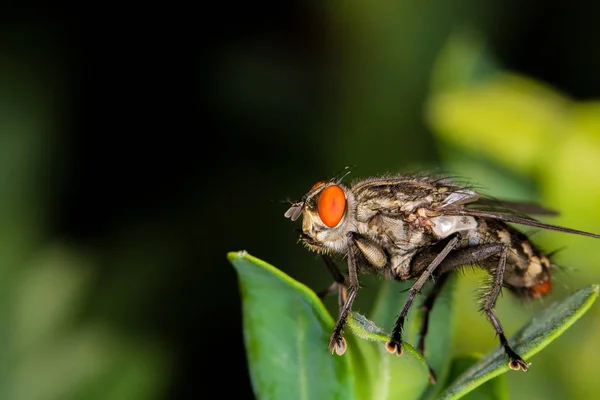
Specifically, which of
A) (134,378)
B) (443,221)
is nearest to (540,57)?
(443,221)

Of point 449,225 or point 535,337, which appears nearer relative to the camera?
point 535,337

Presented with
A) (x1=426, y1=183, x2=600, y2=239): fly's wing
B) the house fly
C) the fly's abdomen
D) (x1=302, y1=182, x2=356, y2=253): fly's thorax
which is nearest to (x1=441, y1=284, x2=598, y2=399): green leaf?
the house fly

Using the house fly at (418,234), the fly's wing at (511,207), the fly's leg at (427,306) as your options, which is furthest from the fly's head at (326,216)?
the fly's wing at (511,207)

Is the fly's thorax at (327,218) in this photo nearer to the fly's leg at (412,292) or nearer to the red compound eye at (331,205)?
the red compound eye at (331,205)

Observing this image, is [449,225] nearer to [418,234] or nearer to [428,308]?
[418,234]

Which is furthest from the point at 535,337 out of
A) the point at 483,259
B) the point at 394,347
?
the point at 483,259
